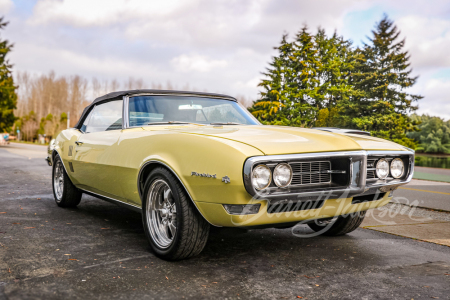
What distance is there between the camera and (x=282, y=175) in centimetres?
302

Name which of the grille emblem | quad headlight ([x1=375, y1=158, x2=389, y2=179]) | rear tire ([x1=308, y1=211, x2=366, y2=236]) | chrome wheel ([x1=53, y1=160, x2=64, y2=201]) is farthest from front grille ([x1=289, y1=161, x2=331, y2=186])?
chrome wheel ([x1=53, y1=160, x2=64, y2=201])

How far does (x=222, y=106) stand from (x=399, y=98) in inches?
1580

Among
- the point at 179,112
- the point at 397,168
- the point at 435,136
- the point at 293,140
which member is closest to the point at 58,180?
the point at 179,112

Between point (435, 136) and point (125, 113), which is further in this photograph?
point (435, 136)

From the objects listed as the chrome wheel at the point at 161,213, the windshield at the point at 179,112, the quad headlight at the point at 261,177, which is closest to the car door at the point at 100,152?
the windshield at the point at 179,112

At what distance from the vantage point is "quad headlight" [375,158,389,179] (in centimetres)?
362

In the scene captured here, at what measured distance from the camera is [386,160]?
367cm

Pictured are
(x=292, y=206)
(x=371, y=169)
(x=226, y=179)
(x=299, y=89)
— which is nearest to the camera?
(x=226, y=179)

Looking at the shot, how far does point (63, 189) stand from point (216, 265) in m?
3.19

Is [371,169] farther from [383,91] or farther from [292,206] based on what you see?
[383,91]

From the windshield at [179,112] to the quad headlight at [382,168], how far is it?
4.75ft

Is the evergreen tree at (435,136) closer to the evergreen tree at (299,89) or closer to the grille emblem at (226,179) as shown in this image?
the evergreen tree at (299,89)

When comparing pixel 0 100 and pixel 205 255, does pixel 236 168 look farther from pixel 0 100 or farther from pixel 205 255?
pixel 0 100

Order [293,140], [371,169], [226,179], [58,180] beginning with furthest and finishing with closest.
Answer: [58,180]
[371,169]
[293,140]
[226,179]
